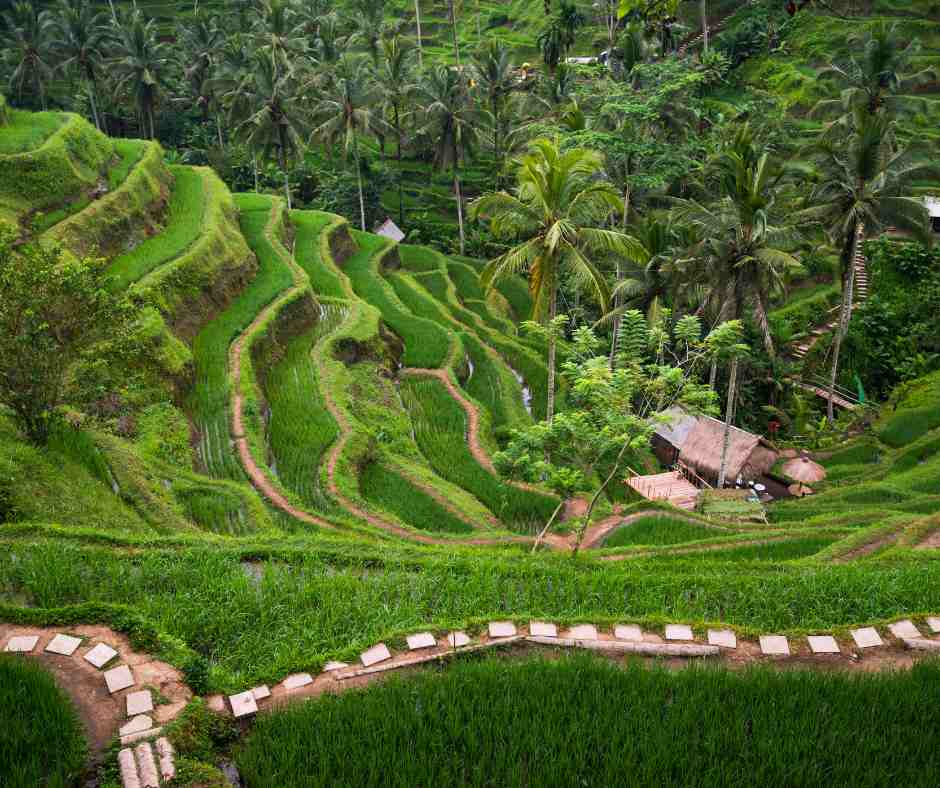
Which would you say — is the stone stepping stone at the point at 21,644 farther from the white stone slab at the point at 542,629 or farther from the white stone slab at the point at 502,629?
the white stone slab at the point at 542,629

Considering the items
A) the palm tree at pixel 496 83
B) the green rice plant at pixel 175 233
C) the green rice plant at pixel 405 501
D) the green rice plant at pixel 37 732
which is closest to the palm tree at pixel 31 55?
the green rice plant at pixel 175 233

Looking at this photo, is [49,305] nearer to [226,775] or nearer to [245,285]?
[226,775]

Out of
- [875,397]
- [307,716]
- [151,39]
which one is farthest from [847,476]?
[151,39]

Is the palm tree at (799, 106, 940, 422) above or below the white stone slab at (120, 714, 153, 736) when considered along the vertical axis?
above

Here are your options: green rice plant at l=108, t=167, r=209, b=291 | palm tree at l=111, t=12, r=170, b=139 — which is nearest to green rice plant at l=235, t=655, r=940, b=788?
green rice plant at l=108, t=167, r=209, b=291

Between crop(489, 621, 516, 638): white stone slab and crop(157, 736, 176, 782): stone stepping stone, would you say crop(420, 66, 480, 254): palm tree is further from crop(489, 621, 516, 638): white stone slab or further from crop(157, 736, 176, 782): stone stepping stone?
crop(157, 736, 176, 782): stone stepping stone

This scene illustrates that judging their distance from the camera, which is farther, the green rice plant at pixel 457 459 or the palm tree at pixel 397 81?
the palm tree at pixel 397 81

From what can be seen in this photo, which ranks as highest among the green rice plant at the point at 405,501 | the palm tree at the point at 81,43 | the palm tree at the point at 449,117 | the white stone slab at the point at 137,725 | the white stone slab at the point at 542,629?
the palm tree at the point at 81,43
